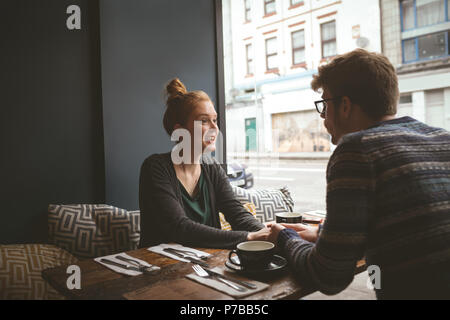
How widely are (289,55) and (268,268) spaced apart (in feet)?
27.7

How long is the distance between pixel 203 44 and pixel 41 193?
1.71 metres

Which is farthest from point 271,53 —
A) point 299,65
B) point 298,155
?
point 298,155

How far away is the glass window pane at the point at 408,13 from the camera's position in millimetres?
6234

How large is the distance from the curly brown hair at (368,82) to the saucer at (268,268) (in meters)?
0.56

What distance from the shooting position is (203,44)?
287 cm

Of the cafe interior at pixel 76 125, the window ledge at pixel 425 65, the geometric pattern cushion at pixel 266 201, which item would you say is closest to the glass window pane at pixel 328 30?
the window ledge at pixel 425 65

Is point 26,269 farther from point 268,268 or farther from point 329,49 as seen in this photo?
point 329,49

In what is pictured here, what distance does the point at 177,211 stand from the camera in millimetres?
1586

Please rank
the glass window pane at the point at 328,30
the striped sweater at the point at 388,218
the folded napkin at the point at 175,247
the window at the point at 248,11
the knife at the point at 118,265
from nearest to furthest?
1. the striped sweater at the point at 388,218
2. the knife at the point at 118,265
3. the folded napkin at the point at 175,247
4. the window at the point at 248,11
5. the glass window pane at the point at 328,30

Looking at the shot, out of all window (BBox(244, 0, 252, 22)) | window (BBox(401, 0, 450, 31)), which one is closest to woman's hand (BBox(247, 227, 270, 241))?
window (BBox(401, 0, 450, 31))

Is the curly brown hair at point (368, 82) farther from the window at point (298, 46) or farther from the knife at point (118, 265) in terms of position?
the window at point (298, 46)

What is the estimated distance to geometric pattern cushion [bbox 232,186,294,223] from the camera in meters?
2.69

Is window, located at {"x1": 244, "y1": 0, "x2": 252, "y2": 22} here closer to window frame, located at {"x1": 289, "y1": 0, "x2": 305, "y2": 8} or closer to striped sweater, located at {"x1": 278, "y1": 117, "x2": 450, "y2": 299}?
window frame, located at {"x1": 289, "y1": 0, "x2": 305, "y2": 8}
